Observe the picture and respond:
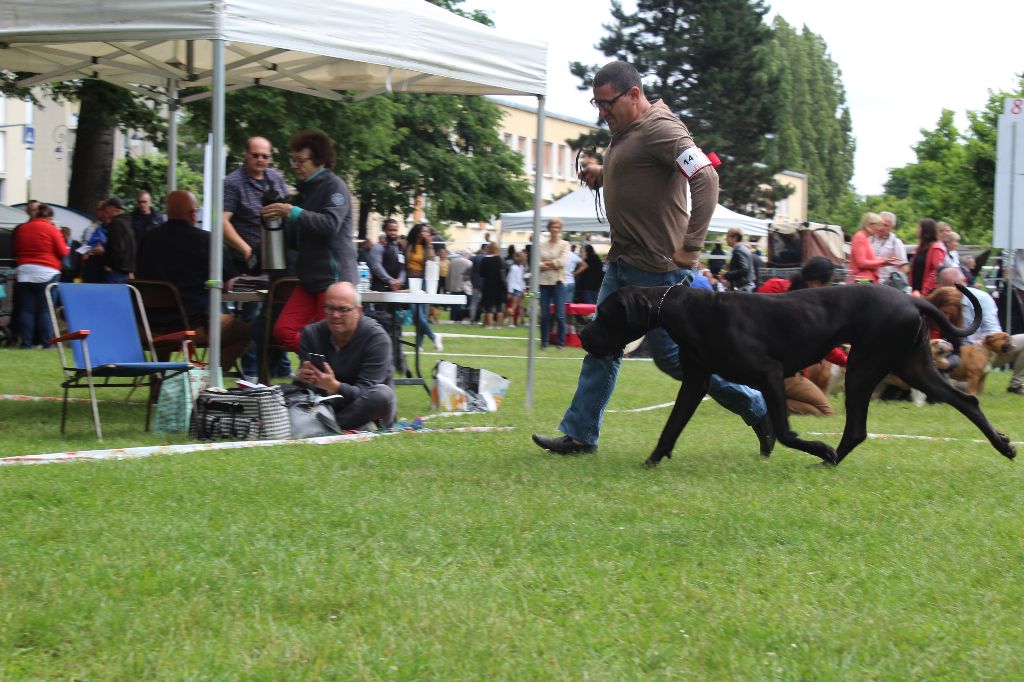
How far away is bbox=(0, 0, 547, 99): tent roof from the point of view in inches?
292

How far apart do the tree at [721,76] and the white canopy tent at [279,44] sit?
1517 inches

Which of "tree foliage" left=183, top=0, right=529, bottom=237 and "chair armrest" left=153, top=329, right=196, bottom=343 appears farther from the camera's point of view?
"tree foliage" left=183, top=0, right=529, bottom=237

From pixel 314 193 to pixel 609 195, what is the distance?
2569 mm

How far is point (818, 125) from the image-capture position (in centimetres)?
8812

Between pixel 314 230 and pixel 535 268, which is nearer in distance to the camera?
pixel 314 230

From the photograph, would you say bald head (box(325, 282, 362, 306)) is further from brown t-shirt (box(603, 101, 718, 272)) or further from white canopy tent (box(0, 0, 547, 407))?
brown t-shirt (box(603, 101, 718, 272))

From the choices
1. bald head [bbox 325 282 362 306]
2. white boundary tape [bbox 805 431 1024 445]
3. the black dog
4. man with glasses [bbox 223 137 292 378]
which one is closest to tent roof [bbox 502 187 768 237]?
man with glasses [bbox 223 137 292 378]

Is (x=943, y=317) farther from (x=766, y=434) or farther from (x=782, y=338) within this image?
(x=766, y=434)

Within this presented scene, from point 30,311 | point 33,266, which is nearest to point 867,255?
point 33,266

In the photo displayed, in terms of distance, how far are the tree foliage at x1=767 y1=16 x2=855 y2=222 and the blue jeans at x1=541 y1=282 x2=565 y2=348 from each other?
203 feet

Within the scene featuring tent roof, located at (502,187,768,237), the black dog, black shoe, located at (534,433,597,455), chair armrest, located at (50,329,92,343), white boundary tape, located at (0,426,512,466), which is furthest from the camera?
tent roof, located at (502,187,768,237)

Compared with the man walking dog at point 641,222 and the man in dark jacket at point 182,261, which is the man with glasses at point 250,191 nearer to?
the man in dark jacket at point 182,261

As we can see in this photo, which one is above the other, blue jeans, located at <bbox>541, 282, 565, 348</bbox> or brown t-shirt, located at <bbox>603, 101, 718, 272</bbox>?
brown t-shirt, located at <bbox>603, 101, 718, 272</bbox>

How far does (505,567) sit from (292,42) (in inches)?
180
